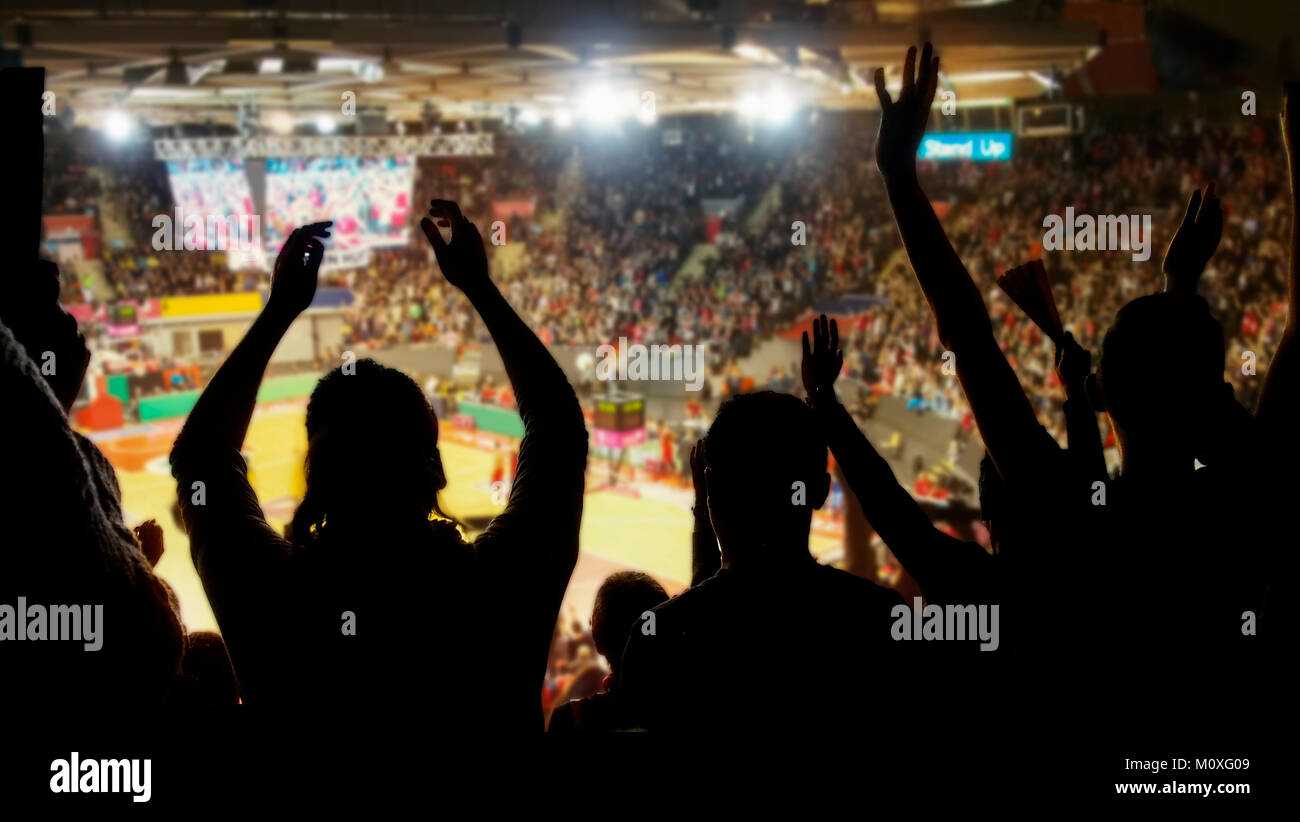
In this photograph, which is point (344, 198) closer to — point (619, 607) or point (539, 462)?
point (619, 607)

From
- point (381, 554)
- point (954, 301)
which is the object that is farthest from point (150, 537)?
point (954, 301)

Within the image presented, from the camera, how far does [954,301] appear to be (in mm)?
1740

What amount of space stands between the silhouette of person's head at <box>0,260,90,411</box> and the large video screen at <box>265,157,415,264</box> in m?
20.5

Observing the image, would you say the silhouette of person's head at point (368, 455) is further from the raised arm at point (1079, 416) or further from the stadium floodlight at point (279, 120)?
the stadium floodlight at point (279, 120)

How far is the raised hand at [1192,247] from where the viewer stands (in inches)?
84.1

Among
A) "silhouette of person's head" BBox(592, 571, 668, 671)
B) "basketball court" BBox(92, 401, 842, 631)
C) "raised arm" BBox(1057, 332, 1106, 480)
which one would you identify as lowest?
"basketball court" BBox(92, 401, 842, 631)

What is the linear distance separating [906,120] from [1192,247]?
76cm

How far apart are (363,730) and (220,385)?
0.63 metres

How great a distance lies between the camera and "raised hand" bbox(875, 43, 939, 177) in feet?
6.25

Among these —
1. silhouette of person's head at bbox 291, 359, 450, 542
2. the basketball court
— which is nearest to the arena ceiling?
the basketball court

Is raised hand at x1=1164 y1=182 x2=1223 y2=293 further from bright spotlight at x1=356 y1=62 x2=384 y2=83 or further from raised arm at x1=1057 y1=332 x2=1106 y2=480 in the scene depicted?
bright spotlight at x1=356 y1=62 x2=384 y2=83

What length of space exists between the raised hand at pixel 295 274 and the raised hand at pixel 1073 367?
141 cm
